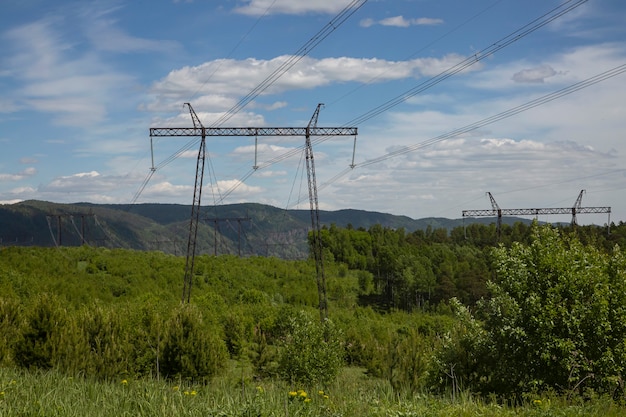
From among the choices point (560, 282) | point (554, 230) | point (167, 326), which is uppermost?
point (554, 230)

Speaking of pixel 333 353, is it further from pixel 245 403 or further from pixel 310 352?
pixel 245 403

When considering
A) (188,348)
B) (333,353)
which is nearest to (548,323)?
(188,348)

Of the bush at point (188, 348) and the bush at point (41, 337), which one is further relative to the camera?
the bush at point (188, 348)

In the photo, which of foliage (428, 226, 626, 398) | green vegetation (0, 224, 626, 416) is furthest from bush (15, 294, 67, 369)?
foliage (428, 226, 626, 398)

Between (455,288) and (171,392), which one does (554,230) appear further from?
(455,288)

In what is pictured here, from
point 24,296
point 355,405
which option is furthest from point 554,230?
point 24,296

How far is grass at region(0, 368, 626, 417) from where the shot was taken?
1313 cm

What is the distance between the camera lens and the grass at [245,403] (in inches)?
517

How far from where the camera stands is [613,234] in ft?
502

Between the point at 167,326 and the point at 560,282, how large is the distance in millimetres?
22111

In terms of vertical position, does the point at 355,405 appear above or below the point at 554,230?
below

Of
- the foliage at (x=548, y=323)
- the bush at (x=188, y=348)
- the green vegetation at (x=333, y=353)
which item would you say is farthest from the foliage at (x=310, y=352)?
the foliage at (x=548, y=323)

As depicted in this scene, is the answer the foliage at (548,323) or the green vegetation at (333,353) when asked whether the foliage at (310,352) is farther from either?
the foliage at (548,323)

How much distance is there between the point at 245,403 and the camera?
13.1m
